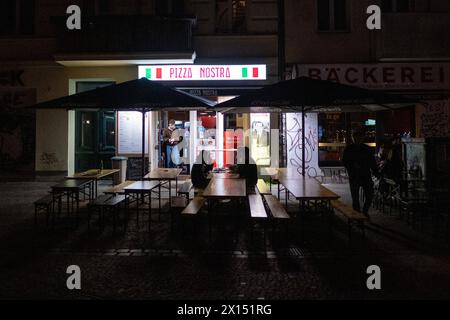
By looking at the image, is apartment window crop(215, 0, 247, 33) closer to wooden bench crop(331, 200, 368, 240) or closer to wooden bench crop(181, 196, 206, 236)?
wooden bench crop(181, 196, 206, 236)

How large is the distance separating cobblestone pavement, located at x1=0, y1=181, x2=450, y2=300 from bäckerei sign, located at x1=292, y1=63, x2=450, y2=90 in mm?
6742

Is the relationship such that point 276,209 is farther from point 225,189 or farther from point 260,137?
point 260,137

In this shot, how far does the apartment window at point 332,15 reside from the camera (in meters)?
14.5

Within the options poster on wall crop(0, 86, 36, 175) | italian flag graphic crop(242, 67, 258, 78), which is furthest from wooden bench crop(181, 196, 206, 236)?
poster on wall crop(0, 86, 36, 175)

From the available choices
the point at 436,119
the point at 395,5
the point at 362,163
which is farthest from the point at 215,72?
the point at 362,163

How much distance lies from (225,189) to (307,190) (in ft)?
4.46

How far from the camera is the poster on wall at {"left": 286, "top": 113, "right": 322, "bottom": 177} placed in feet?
47.1

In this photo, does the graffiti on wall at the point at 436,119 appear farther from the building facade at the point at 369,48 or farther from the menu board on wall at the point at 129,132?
the menu board on wall at the point at 129,132

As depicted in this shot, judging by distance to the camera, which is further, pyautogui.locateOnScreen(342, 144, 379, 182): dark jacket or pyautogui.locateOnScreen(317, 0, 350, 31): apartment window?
pyautogui.locateOnScreen(317, 0, 350, 31): apartment window

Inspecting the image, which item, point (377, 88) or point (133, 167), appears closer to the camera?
point (377, 88)

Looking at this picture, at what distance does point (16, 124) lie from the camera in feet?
48.3

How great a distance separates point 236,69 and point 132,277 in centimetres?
999

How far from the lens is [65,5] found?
1451cm

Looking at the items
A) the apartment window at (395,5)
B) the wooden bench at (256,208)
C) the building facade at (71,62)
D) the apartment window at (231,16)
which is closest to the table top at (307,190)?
the wooden bench at (256,208)
